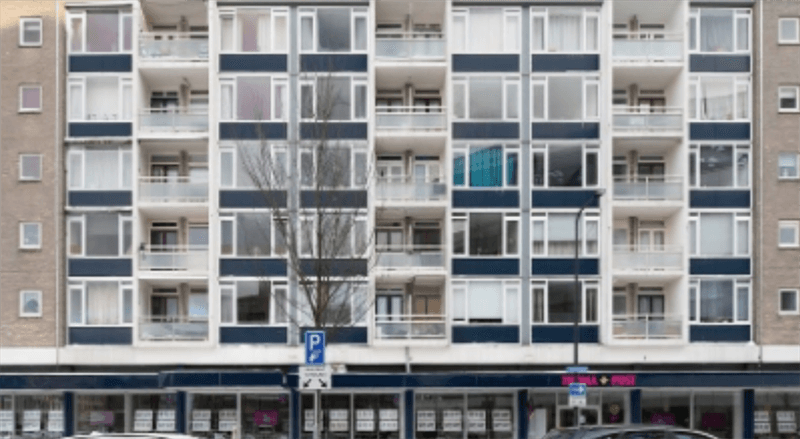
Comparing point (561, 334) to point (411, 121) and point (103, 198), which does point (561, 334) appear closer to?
point (411, 121)

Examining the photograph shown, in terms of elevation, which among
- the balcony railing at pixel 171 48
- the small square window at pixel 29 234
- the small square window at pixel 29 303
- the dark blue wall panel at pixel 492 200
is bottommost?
the small square window at pixel 29 303

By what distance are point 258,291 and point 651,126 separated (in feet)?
48.9

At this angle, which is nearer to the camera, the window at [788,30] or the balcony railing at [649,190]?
the balcony railing at [649,190]

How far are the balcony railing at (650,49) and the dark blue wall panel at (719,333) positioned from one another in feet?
31.0

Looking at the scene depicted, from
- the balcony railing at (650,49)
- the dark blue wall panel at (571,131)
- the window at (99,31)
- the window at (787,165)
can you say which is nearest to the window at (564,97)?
the dark blue wall panel at (571,131)

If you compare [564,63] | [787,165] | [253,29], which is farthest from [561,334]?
[253,29]

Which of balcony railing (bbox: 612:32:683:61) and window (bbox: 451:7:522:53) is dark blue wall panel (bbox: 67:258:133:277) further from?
balcony railing (bbox: 612:32:683:61)

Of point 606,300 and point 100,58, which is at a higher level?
point 100,58

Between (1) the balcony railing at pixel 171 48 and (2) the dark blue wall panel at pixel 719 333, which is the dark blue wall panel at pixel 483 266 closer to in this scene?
(2) the dark blue wall panel at pixel 719 333

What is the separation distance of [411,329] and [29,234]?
13.9 metres

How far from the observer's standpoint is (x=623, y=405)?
39.4 m

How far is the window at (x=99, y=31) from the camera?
39812 millimetres

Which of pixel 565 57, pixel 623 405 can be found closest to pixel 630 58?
pixel 565 57

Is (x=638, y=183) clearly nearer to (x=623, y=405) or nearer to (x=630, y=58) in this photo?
(x=630, y=58)
